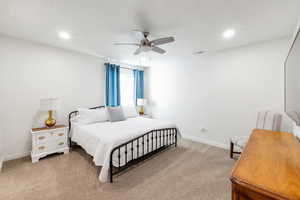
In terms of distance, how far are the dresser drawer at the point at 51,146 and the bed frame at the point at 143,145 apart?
1.29ft

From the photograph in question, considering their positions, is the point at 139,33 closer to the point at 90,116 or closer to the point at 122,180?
the point at 90,116

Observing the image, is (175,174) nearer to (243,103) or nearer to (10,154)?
(243,103)

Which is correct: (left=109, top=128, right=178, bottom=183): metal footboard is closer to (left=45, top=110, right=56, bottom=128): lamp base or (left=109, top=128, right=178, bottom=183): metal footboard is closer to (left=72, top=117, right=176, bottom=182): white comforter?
(left=72, top=117, right=176, bottom=182): white comforter

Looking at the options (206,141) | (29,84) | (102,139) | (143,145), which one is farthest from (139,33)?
(206,141)

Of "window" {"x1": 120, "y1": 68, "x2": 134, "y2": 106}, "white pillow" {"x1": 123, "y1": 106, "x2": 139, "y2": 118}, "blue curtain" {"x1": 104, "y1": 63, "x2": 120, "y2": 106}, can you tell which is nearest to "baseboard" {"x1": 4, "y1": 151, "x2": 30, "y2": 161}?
"blue curtain" {"x1": 104, "y1": 63, "x2": 120, "y2": 106}

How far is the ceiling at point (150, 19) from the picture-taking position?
1.76 meters

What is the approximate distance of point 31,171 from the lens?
2400mm

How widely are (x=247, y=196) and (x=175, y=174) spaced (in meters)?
1.72

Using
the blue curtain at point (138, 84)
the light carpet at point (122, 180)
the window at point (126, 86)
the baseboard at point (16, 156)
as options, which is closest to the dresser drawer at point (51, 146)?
the light carpet at point (122, 180)

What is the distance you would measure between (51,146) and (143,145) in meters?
1.97

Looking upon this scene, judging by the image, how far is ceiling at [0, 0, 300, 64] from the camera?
176 cm

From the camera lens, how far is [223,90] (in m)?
3.51

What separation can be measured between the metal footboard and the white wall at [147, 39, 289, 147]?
3.43ft

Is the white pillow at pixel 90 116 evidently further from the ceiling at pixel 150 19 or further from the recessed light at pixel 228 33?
the recessed light at pixel 228 33
